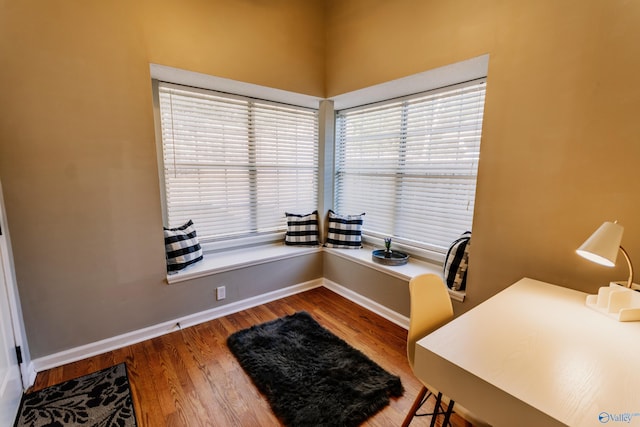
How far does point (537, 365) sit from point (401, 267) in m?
1.81

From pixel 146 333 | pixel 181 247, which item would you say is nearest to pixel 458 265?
pixel 181 247

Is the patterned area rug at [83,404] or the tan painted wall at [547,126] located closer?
the tan painted wall at [547,126]

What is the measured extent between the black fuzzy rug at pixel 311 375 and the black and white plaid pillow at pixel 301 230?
106 centimetres

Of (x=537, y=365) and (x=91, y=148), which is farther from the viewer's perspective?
(x=91, y=148)

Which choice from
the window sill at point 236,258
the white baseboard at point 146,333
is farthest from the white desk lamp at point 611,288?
the white baseboard at point 146,333

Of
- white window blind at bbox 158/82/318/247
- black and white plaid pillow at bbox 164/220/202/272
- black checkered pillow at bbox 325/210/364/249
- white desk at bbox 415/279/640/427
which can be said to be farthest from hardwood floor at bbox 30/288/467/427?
white window blind at bbox 158/82/318/247

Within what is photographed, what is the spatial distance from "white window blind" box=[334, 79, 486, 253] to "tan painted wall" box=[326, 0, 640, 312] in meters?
0.51

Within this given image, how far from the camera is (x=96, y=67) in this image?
1.95 m

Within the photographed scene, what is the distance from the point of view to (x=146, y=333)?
7.74 feet

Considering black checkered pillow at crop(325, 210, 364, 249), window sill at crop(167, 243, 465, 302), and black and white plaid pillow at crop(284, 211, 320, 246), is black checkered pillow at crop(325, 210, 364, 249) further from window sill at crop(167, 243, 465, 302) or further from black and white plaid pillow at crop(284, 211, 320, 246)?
black and white plaid pillow at crop(284, 211, 320, 246)

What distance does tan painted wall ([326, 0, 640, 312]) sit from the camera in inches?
57.5

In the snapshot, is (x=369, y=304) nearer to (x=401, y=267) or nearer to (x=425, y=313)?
(x=401, y=267)

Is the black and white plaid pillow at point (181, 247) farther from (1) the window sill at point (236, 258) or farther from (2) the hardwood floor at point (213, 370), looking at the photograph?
(2) the hardwood floor at point (213, 370)

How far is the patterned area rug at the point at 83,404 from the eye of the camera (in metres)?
1.61
